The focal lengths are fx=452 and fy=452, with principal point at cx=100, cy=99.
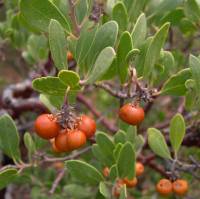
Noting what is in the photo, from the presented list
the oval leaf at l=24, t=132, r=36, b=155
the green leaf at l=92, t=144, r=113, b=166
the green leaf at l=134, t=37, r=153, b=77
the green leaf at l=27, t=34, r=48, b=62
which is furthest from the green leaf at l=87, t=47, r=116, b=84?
the green leaf at l=27, t=34, r=48, b=62

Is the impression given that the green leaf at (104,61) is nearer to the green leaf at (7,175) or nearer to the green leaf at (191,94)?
the green leaf at (191,94)

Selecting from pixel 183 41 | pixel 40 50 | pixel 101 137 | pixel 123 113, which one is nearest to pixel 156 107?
pixel 183 41

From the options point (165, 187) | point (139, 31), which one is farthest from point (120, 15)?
point (165, 187)

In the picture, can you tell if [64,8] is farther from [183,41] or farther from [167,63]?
[183,41]

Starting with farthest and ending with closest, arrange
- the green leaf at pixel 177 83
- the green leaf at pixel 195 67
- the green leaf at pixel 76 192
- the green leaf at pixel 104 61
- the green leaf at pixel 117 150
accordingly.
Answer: the green leaf at pixel 76 192 < the green leaf at pixel 117 150 < the green leaf at pixel 177 83 < the green leaf at pixel 195 67 < the green leaf at pixel 104 61

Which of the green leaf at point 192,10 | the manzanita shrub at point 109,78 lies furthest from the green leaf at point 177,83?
the green leaf at point 192,10

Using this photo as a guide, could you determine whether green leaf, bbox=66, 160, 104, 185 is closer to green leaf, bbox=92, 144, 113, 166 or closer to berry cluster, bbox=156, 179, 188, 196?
green leaf, bbox=92, 144, 113, 166
